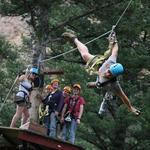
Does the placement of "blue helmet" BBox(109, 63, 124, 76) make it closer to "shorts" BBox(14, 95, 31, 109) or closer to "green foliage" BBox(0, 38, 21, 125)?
"shorts" BBox(14, 95, 31, 109)

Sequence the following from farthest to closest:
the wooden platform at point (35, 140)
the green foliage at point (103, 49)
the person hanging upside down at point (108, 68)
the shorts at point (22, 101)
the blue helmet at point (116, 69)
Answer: the green foliage at point (103, 49)
the shorts at point (22, 101)
the wooden platform at point (35, 140)
the person hanging upside down at point (108, 68)
the blue helmet at point (116, 69)

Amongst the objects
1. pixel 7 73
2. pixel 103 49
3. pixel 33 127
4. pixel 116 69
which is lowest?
pixel 33 127

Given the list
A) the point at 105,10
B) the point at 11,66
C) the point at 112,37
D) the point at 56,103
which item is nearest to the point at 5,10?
the point at 105,10

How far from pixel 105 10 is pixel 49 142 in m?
5.44

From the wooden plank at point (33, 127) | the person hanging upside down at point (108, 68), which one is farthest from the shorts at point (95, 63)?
the wooden plank at point (33, 127)

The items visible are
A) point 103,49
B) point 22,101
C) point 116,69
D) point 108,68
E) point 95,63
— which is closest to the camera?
point 116,69

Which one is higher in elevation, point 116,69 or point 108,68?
point 108,68

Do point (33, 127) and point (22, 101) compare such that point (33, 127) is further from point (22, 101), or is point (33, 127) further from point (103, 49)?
point (103, 49)

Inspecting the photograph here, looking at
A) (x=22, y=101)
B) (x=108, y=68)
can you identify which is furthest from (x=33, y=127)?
(x=108, y=68)

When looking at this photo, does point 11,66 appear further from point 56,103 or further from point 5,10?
point 56,103

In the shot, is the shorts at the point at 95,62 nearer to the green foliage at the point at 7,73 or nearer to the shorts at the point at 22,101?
the shorts at the point at 22,101

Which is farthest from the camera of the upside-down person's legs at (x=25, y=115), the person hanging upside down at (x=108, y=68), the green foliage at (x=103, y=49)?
the green foliage at (x=103, y=49)

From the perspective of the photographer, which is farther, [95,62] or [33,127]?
[33,127]

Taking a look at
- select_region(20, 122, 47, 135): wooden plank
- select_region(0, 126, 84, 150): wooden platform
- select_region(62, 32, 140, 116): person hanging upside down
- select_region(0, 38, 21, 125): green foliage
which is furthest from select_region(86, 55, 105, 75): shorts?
select_region(0, 38, 21, 125): green foliage
